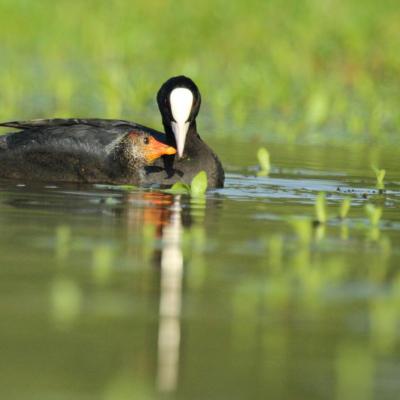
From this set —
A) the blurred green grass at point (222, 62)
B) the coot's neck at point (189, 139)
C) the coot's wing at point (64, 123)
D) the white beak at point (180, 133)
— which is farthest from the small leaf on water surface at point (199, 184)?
the blurred green grass at point (222, 62)

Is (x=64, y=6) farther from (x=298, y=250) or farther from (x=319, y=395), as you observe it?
(x=319, y=395)

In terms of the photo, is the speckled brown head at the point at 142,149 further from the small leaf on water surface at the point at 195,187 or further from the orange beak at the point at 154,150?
the small leaf on water surface at the point at 195,187

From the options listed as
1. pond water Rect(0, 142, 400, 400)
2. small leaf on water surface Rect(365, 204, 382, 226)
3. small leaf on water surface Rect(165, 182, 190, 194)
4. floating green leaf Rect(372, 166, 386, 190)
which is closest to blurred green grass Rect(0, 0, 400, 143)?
floating green leaf Rect(372, 166, 386, 190)

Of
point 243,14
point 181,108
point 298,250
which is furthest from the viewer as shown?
point 243,14

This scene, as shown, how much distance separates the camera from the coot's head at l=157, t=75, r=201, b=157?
9.88 m

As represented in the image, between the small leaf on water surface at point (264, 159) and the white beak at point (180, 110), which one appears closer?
the white beak at point (180, 110)

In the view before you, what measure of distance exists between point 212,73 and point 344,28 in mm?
2505

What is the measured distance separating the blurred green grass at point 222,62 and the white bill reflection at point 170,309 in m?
7.87

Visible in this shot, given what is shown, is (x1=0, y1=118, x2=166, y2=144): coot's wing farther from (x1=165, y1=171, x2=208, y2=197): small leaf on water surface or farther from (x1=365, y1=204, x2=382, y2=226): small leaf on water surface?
(x1=365, y1=204, x2=382, y2=226): small leaf on water surface

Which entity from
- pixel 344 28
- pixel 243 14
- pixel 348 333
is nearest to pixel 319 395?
pixel 348 333

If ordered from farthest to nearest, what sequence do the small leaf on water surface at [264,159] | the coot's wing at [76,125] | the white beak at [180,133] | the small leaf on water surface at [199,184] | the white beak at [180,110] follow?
the small leaf on water surface at [264,159] → the coot's wing at [76,125] → the white beak at [180,110] → the white beak at [180,133] → the small leaf on water surface at [199,184]

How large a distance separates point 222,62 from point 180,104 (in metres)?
13.4

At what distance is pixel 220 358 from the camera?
4398mm

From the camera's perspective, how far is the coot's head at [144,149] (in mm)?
9977
